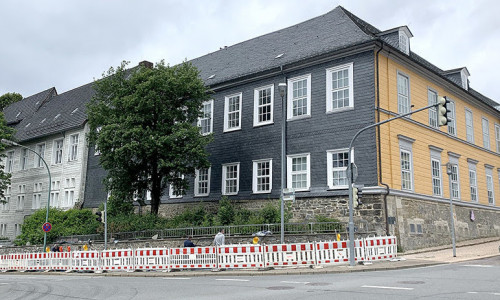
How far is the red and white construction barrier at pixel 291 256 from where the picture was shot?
18.0 metres

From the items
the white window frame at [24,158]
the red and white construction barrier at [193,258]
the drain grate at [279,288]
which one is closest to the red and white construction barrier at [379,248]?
the red and white construction barrier at [193,258]

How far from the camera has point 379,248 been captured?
1911 cm

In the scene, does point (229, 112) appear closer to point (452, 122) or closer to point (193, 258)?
point (193, 258)

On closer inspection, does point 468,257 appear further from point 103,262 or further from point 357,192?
point 103,262

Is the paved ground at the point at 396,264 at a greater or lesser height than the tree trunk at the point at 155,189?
lesser

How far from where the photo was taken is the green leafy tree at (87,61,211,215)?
84.1ft

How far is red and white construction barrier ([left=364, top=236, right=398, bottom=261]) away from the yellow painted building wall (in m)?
4.16

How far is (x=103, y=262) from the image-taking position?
22312 mm

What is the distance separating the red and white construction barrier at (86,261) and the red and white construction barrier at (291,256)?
354 inches

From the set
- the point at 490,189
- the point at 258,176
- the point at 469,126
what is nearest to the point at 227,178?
the point at 258,176

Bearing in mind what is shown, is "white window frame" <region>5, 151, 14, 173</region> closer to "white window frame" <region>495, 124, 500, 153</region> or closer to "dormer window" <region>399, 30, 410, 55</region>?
"dormer window" <region>399, 30, 410, 55</region>

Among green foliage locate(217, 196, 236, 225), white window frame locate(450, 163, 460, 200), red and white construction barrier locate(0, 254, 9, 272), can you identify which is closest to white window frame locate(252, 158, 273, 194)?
green foliage locate(217, 196, 236, 225)

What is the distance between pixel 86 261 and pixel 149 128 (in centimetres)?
749

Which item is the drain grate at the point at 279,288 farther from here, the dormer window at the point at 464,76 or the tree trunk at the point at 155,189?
the dormer window at the point at 464,76
